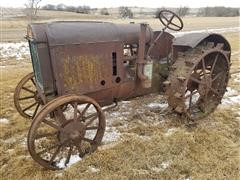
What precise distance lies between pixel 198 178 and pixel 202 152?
0.58 m

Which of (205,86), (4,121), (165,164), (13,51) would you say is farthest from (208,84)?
(13,51)

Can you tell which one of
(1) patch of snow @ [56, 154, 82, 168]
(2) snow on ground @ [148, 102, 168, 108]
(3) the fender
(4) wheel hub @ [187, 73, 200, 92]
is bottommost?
(2) snow on ground @ [148, 102, 168, 108]

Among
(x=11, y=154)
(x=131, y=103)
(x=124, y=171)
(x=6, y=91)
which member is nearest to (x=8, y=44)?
(x=6, y=91)

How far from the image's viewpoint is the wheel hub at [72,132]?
3.47 m

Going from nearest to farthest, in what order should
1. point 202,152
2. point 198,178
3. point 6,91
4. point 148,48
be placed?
point 198,178 → point 202,152 → point 148,48 → point 6,91

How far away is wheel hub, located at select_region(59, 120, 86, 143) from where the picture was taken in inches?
137

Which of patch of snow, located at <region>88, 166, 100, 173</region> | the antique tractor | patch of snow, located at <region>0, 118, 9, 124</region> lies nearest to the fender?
the antique tractor

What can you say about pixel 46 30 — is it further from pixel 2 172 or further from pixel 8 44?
pixel 8 44

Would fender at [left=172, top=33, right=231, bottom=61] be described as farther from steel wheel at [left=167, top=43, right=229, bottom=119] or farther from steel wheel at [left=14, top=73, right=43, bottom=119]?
steel wheel at [left=14, top=73, right=43, bottom=119]

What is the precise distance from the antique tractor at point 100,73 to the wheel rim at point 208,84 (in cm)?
2

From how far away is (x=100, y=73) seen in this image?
382cm

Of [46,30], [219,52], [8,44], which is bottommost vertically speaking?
[8,44]

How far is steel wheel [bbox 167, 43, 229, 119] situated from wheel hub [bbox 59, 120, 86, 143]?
1.49m

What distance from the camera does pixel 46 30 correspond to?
3418 millimetres
